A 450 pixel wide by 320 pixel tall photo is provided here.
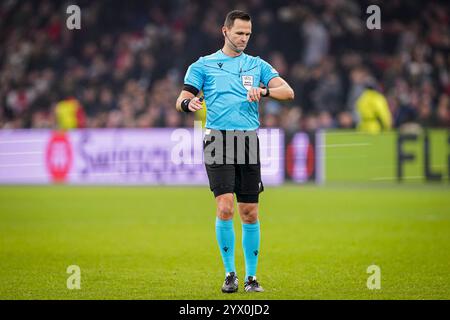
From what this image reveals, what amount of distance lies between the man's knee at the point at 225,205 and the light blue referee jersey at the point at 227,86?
58 centimetres

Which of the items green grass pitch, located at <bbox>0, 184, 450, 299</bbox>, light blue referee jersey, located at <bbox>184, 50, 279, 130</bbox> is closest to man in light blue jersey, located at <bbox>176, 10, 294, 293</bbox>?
light blue referee jersey, located at <bbox>184, 50, 279, 130</bbox>

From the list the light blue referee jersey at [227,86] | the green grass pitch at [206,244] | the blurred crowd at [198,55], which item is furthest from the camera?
the blurred crowd at [198,55]

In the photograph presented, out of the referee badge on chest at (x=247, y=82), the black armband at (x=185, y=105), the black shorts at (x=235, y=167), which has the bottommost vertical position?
the black shorts at (x=235, y=167)

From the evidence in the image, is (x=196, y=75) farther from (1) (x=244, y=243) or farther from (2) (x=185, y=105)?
(1) (x=244, y=243)

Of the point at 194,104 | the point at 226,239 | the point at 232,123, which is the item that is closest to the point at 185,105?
the point at 194,104

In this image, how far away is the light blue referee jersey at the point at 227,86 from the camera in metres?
7.45

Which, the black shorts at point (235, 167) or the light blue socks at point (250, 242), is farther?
the light blue socks at point (250, 242)

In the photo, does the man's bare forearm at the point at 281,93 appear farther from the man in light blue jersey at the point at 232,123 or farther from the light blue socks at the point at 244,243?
the light blue socks at the point at 244,243

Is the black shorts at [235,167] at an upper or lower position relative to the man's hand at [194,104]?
lower

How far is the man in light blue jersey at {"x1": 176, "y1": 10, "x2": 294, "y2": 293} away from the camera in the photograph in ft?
24.3

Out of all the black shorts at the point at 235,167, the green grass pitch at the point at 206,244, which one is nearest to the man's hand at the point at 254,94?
the black shorts at the point at 235,167

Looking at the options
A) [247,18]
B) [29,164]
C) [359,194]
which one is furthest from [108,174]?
[247,18]

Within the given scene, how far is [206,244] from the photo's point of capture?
10.9 m

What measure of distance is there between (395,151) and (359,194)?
1.84 meters
